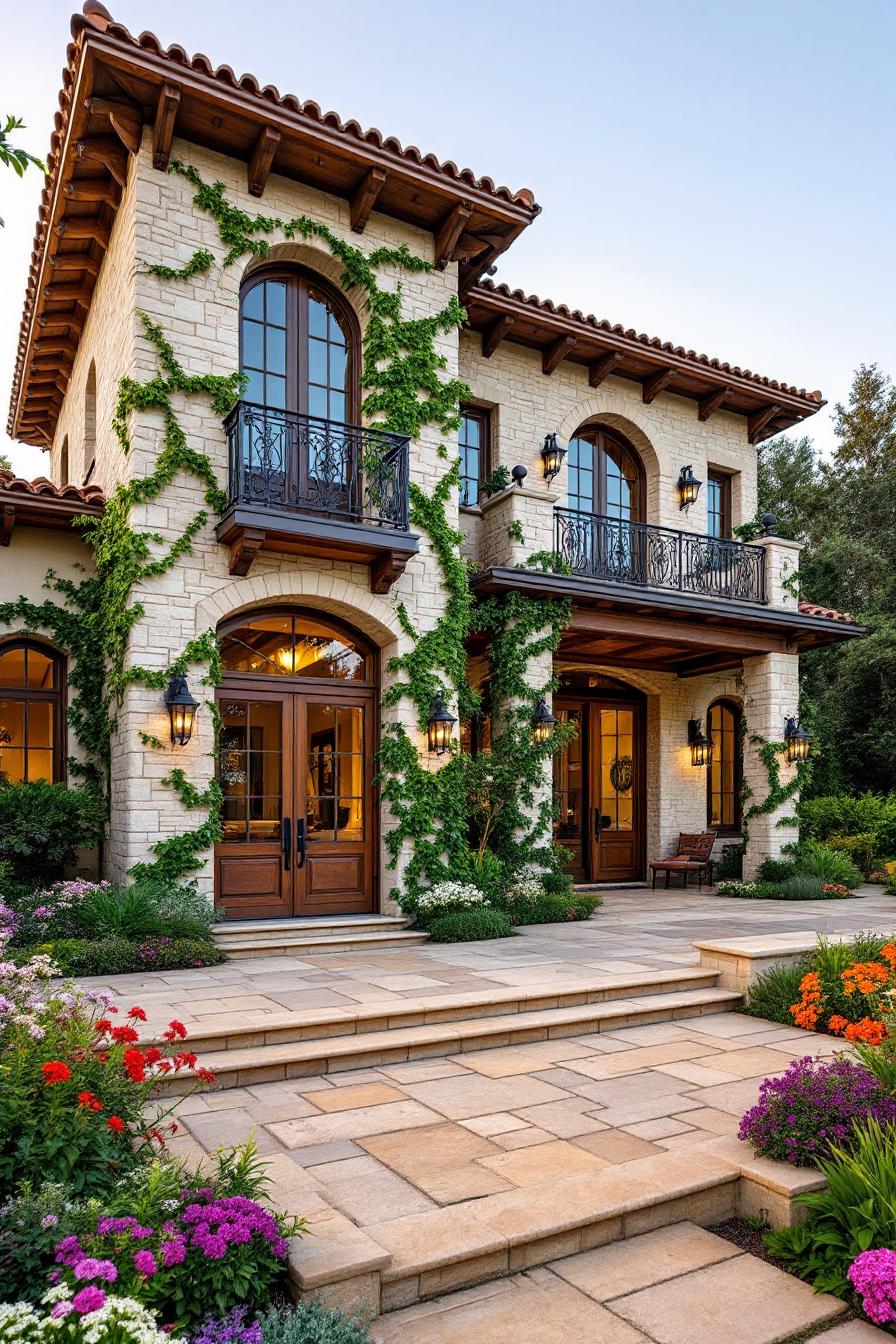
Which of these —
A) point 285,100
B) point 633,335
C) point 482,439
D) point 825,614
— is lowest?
point 825,614

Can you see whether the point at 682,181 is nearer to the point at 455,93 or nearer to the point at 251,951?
the point at 455,93

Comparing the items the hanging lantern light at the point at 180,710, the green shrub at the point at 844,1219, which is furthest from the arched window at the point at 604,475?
the green shrub at the point at 844,1219

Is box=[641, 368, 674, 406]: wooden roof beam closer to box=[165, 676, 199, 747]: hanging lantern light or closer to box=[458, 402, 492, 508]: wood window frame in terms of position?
box=[458, 402, 492, 508]: wood window frame

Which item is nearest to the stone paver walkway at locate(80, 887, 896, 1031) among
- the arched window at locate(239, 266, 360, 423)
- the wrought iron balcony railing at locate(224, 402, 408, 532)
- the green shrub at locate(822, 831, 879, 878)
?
the green shrub at locate(822, 831, 879, 878)

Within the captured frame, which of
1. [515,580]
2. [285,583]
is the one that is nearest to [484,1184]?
[285,583]

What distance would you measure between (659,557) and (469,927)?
6.27 metres

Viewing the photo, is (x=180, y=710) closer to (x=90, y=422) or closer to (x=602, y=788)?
(x=90, y=422)

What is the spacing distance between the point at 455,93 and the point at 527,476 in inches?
269

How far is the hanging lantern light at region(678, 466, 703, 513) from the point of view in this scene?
13.1 metres

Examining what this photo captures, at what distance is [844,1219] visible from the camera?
3146mm

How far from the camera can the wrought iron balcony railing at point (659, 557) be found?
38.3 feet

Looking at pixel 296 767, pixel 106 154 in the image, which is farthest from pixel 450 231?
pixel 296 767

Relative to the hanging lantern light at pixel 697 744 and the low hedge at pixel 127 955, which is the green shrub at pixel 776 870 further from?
the low hedge at pixel 127 955

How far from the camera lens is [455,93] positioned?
13867 millimetres
